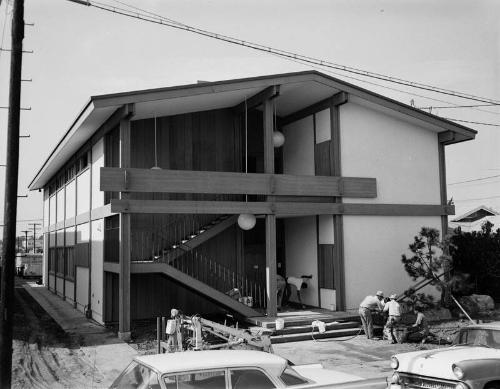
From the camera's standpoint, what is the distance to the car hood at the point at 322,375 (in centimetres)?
729

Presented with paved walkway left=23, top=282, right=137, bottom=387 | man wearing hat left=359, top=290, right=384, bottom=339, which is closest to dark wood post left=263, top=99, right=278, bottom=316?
man wearing hat left=359, top=290, right=384, bottom=339

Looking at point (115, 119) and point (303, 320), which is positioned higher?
point (115, 119)


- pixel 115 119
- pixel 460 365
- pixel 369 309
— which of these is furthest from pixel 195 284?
pixel 460 365

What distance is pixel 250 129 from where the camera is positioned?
21.7 m

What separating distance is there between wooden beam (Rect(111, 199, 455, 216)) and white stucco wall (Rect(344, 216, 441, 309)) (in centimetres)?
29

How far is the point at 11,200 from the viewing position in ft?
31.4

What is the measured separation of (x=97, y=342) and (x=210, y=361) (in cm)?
992

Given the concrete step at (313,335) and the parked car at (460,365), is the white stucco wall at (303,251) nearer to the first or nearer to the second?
the concrete step at (313,335)

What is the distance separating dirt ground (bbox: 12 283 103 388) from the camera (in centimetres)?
1180

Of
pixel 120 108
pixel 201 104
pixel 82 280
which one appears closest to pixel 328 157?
pixel 201 104

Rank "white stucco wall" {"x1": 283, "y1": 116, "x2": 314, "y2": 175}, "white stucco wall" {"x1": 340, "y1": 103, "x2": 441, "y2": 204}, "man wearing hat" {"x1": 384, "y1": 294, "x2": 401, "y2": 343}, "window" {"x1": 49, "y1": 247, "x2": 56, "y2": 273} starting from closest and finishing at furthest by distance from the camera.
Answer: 1. "man wearing hat" {"x1": 384, "y1": 294, "x2": 401, "y2": 343}
2. "white stucco wall" {"x1": 340, "y1": 103, "x2": 441, "y2": 204}
3. "white stucco wall" {"x1": 283, "y1": 116, "x2": 314, "y2": 175}
4. "window" {"x1": 49, "y1": 247, "x2": 56, "y2": 273}

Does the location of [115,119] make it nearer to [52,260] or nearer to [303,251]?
[303,251]

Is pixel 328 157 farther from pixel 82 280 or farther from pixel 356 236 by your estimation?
pixel 82 280

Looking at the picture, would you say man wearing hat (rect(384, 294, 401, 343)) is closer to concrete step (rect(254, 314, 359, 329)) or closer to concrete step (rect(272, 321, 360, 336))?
concrete step (rect(272, 321, 360, 336))
